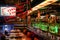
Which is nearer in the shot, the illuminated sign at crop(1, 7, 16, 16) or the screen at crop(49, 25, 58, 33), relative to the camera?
the screen at crop(49, 25, 58, 33)

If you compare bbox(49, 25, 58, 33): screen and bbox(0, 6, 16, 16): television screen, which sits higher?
bbox(0, 6, 16, 16): television screen

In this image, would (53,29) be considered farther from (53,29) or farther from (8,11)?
(8,11)

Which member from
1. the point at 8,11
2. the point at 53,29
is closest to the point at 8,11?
the point at 8,11

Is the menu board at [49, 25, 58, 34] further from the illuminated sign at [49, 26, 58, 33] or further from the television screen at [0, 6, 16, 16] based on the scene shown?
the television screen at [0, 6, 16, 16]

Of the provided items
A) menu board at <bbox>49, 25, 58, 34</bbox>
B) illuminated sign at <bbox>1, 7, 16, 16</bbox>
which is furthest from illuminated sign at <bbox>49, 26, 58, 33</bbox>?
illuminated sign at <bbox>1, 7, 16, 16</bbox>

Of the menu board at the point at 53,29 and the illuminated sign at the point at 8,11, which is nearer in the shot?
the menu board at the point at 53,29

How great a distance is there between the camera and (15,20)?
25.8 feet

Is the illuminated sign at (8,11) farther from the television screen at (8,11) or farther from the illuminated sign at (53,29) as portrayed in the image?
the illuminated sign at (53,29)

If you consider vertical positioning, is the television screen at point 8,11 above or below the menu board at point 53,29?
above

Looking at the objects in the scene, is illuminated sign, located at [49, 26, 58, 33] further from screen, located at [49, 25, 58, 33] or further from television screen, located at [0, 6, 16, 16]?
television screen, located at [0, 6, 16, 16]

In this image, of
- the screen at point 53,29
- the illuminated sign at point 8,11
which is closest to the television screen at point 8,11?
the illuminated sign at point 8,11

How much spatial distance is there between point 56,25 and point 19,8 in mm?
4591

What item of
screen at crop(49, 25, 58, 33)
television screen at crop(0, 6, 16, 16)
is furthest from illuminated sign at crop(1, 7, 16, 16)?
screen at crop(49, 25, 58, 33)

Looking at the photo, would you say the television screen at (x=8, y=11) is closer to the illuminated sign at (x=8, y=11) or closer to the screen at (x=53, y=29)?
the illuminated sign at (x=8, y=11)
